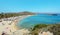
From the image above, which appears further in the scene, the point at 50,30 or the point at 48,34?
the point at 50,30

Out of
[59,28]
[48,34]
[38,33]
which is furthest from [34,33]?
[59,28]

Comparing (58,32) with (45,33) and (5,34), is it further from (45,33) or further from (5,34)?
(5,34)

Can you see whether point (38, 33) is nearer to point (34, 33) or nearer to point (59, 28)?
point (34, 33)

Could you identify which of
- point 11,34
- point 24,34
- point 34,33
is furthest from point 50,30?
point 11,34

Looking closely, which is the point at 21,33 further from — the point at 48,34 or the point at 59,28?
the point at 59,28

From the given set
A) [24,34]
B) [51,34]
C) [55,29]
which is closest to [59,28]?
[55,29]

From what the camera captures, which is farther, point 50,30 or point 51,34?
point 50,30

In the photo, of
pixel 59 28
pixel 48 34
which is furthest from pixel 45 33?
pixel 59 28
